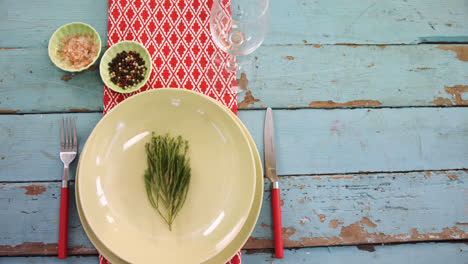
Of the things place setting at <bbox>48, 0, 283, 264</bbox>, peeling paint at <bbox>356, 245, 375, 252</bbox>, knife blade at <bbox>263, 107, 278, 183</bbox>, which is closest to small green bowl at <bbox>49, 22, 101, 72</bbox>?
place setting at <bbox>48, 0, 283, 264</bbox>

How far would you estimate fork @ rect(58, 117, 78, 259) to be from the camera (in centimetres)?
70

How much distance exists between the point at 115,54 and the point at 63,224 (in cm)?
44

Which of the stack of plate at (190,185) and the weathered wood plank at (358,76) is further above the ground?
the weathered wood plank at (358,76)

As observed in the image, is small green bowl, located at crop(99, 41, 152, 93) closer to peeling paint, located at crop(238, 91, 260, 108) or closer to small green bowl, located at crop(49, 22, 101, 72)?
small green bowl, located at crop(49, 22, 101, 72)

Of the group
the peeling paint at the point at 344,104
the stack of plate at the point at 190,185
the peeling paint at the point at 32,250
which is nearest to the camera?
the stack of plate at the point at 190,185

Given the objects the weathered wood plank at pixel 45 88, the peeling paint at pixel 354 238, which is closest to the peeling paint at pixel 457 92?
the peeling paint at pixel 354 238

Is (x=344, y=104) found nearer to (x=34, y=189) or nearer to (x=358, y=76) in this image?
(x=358, y=76)

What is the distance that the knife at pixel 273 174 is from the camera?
73 cm

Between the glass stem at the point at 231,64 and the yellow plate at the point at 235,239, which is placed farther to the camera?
the glass stem at the point at 231,64

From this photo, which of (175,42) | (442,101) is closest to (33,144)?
(175,42)

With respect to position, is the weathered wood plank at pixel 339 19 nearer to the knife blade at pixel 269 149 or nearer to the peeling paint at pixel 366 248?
the knife blade at pixel 269 149

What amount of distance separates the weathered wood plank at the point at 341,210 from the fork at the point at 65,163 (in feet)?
0.10

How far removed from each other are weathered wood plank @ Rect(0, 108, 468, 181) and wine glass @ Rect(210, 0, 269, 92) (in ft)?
0.63

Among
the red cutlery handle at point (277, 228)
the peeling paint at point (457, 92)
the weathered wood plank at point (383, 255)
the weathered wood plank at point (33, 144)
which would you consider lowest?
the weathered wood plank at point (383, 255)
